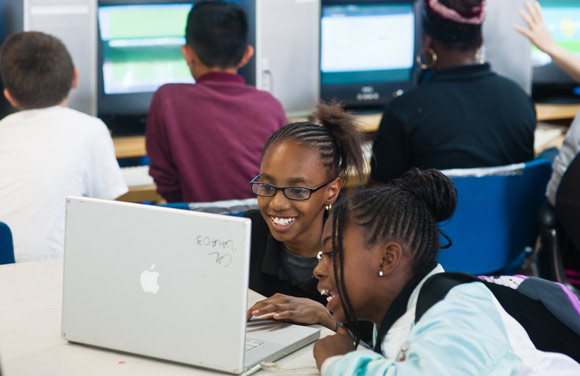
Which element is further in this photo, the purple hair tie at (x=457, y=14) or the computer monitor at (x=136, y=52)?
the computer monitor at (x=136, y=52)

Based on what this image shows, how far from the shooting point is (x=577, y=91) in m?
4.06

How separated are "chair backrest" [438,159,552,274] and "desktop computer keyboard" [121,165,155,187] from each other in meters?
1.21

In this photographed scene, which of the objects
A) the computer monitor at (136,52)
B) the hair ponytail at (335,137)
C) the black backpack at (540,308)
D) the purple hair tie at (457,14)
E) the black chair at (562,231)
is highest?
the purple hair tie at (457,14)

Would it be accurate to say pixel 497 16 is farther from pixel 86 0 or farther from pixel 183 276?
pixel 183 276

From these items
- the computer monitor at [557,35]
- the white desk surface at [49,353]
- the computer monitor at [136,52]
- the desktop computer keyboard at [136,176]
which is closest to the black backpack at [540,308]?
the white desk surface at [49,353]

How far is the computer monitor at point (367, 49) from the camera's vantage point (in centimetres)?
358

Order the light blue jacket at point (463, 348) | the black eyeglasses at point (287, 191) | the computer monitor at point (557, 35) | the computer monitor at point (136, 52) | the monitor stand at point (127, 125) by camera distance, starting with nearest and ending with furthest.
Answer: the light blue jacket at point (463, 348) → the black eyeglasses at point (287, 191) → the computer monitor at point (136, 52) → the monitor stand at point (127, 125) → the computer monitor at point (557, 35)

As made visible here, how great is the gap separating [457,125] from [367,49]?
1277 mm

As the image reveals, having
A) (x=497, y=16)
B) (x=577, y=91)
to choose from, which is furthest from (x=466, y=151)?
(x=577, y=91)

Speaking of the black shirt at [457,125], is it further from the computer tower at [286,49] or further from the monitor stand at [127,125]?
the monitor stand at [127,125]

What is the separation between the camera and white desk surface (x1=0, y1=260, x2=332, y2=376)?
1287 millimetres

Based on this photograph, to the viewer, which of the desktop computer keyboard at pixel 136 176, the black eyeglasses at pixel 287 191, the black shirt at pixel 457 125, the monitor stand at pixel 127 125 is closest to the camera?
the black eyeglasses at pixel 287 191

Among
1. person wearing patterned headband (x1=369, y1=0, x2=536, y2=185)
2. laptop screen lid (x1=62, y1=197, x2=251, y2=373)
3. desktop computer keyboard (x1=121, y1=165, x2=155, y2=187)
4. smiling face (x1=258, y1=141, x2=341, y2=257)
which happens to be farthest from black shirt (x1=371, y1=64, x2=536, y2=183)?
laptop screen lid (x1=62, y1=197, x2=251, y2=373)

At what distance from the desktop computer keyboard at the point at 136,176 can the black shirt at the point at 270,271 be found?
1.17 m
